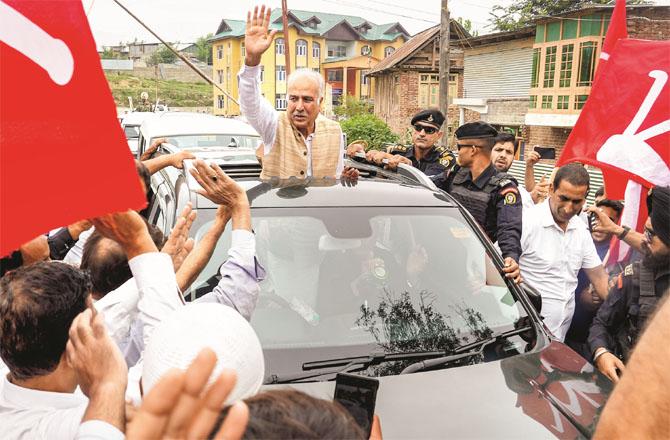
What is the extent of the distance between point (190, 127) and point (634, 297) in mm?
6942

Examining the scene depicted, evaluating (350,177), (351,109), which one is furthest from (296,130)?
(351,109)

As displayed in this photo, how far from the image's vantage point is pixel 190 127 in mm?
8609

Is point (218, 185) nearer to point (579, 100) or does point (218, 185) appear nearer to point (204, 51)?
point (579, 100)

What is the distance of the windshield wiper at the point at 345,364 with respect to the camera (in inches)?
80.7

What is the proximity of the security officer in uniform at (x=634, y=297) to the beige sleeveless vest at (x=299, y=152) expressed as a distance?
1.84 metres

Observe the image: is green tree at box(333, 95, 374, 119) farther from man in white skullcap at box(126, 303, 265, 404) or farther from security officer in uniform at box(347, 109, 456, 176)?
man in white skullcap at box(126, 303, 265, 404)

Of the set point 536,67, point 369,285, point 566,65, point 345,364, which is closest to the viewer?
point 345,364

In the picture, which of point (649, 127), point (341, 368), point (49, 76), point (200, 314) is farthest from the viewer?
point (649, 127)

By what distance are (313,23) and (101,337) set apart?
68.6 metres

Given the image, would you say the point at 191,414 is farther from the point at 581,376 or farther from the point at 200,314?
the point at 581,376

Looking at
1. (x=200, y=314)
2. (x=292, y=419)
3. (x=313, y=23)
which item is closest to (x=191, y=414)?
(x=292, y=419)

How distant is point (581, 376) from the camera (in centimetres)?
222

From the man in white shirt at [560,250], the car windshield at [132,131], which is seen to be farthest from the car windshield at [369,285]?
Answer: the car windshield at [132,131]

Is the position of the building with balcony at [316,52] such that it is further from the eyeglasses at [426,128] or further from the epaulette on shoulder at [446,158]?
the eyeglasses at [426,128]
